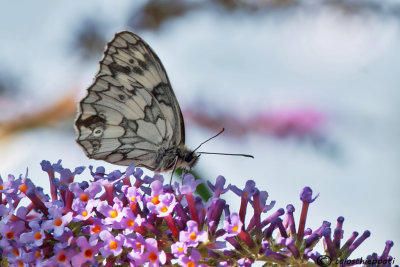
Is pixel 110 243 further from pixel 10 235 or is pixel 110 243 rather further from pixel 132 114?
pixel 132 114

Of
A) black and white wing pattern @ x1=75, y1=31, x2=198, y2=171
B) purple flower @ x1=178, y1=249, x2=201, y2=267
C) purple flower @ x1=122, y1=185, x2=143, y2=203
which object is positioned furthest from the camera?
black and white wing pattern @ x1=75, y1=31, x2=198, y2=171

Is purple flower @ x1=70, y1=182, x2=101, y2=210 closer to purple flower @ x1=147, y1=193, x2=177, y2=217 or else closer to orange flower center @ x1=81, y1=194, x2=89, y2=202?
orange flower center @ x1=81, y1=194, x2=89, y2=202

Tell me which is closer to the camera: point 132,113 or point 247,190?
point 247,190

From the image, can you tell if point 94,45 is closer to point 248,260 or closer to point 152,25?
point 152,25

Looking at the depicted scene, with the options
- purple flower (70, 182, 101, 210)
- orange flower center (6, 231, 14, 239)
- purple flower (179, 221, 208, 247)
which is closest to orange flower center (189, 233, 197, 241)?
purple flower (179, 221, 208, 247)

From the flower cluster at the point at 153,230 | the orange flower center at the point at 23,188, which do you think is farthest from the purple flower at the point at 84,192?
the orange flower center at the point at 23,188

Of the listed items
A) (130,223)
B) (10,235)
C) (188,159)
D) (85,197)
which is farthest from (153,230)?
(188,159)

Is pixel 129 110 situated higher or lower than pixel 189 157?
higher

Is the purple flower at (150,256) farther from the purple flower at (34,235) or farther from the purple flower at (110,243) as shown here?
the purple flower at (34,235)

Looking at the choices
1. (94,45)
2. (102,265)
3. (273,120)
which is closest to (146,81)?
(102,265)
